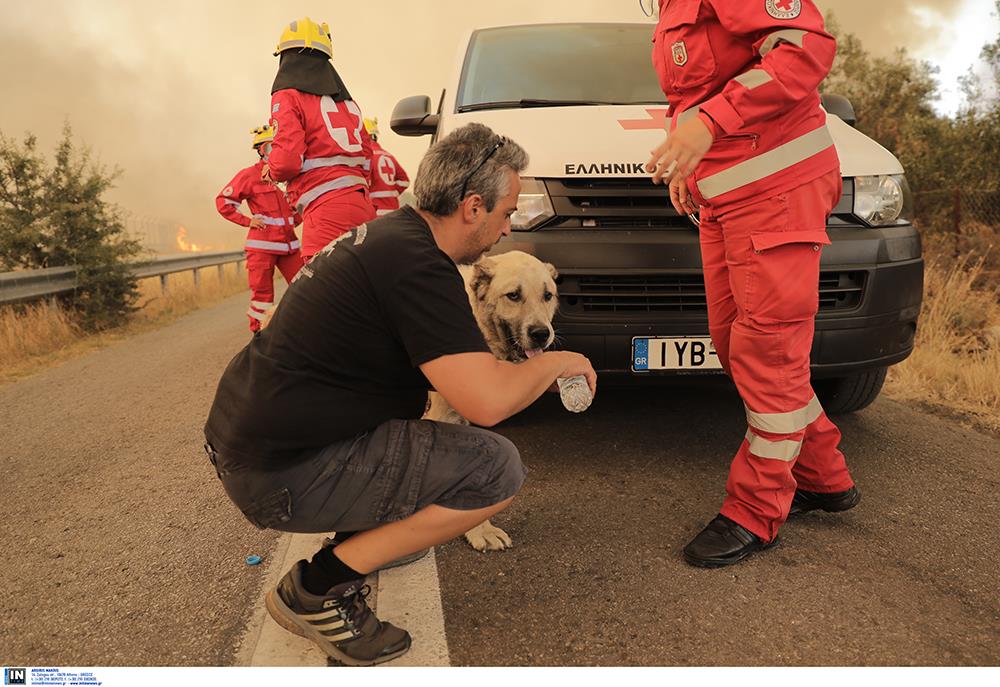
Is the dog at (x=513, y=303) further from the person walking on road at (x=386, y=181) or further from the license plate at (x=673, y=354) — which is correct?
the person walking on road at (x=386, y=181)

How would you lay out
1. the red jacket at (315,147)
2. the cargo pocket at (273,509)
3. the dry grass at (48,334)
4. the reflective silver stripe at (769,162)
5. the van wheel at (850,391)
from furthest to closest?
the dry grass at (48,334), the red jacket at (315,147), the van wheel at (850,391), the reflective silver stripe at (769,162), the cargo pocket at (273,509)

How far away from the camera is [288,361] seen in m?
2.17

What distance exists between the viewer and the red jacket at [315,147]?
5289mm

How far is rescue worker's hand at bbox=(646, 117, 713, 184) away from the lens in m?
2.51

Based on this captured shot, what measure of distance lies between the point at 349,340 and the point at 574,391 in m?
0.69

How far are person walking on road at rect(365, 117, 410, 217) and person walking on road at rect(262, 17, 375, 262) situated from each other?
1235 millimetres

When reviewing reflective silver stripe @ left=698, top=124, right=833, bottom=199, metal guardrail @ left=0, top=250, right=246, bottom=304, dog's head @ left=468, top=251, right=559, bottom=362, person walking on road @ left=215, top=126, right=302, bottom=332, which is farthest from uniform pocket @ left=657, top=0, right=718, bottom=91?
metal guardrail @ left=0, top=250, right=246, bottom=304

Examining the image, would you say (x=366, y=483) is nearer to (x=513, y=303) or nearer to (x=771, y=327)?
(x=513, y=303)

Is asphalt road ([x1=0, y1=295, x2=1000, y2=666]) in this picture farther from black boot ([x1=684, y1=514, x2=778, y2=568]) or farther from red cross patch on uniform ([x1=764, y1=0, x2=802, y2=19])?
red cross patch on uniform ([x1=764, y1=0, x2=802, y2=19])

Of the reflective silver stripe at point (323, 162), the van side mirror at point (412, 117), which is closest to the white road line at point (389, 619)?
the van side mirror at point (412, 117)

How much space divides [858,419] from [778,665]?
2762mm

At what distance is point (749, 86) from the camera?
2.49m

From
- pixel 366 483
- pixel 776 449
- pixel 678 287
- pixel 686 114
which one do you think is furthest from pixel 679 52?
pixel 366 483

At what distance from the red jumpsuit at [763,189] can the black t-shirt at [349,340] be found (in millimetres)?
1125
